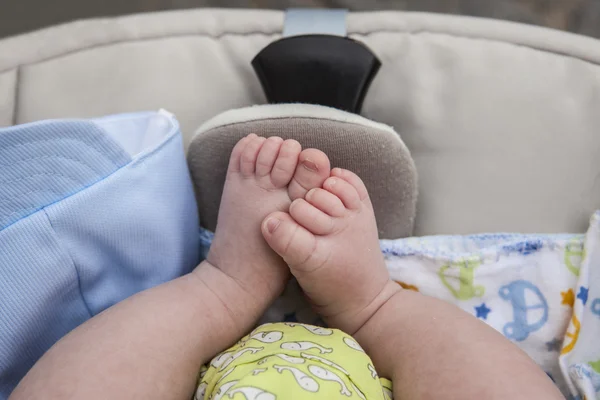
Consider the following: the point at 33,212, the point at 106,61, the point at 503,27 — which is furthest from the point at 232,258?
the point at 503,27

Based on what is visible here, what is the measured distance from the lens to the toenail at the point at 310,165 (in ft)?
1.85

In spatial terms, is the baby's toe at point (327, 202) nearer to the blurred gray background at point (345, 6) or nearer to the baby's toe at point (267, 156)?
the baby's toe at point (267, 156)

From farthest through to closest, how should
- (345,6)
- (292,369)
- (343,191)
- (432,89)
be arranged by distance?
(345,6) < (432,89) < (343,191) < (292,369)

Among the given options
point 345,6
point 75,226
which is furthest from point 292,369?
point 345,6

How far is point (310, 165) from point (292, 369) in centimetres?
19

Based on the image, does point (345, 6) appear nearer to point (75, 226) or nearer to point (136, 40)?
point (136, 40)

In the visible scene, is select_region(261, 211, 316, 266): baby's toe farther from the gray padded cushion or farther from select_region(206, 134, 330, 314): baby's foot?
the gray padded cushion

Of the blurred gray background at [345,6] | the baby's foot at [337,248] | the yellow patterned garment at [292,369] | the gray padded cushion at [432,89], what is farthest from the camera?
the blurred gray background at [345,6]

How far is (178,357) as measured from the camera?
1.70ft

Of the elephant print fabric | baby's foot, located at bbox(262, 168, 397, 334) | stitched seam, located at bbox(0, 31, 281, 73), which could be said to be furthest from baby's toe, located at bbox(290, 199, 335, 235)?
stitched seam, located at bbox(0, 31, 281, 73)

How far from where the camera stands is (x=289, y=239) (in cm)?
54

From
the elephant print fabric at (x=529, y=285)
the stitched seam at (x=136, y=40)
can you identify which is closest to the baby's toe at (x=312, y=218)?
the elephant print fabric at (x=529, y=285)

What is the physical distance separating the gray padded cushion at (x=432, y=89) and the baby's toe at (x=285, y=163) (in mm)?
189

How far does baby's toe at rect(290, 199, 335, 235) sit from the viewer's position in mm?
545
